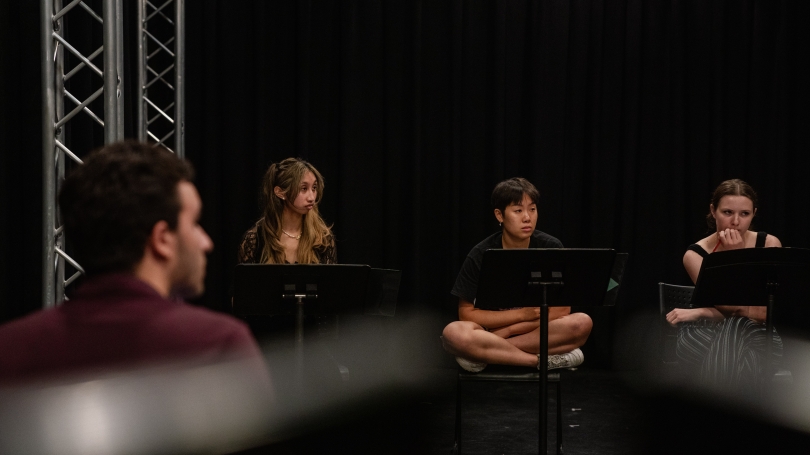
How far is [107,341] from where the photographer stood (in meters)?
1.08

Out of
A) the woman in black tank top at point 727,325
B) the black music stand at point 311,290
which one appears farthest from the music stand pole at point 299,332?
the woman in black tank top at point 727,325

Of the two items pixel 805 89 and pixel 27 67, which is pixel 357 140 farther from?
pixel 805 89

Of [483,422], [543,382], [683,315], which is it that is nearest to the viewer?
[543,382]

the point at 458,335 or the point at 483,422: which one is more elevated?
the point at 458,335

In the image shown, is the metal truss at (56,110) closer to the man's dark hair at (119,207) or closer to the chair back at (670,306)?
the man's dark hair at (119,207)

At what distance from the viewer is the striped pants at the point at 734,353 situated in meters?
3.73

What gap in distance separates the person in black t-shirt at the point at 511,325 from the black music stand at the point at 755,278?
0.62 meters

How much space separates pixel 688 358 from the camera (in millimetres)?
4035

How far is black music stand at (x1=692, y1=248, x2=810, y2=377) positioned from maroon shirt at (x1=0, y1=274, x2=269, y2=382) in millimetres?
2595

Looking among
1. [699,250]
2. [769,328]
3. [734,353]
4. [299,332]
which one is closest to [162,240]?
[299,332]

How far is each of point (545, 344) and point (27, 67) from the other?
380 cm

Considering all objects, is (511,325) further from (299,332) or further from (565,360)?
(299,332)

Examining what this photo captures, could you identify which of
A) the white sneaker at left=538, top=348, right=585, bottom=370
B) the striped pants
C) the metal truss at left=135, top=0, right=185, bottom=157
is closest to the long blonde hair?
the metal truss at left=135, top=0, right=185, bottom=157

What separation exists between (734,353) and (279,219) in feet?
7.59
